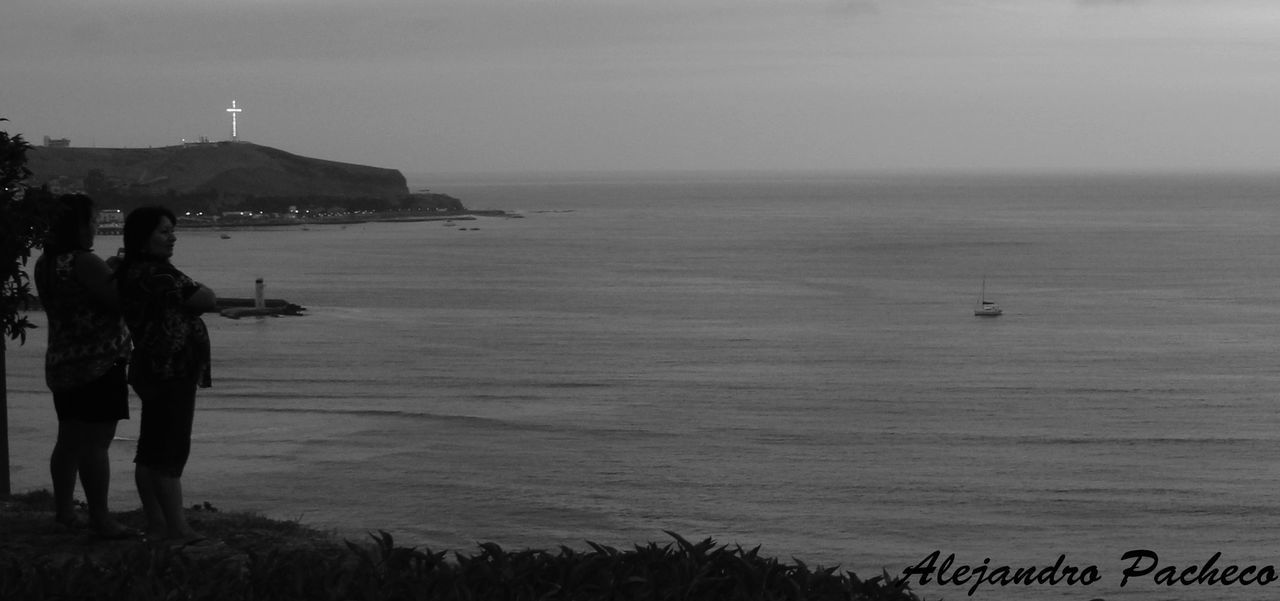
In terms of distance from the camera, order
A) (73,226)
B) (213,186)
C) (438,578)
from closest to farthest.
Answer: (438,578)
(73,226)
(213,186)

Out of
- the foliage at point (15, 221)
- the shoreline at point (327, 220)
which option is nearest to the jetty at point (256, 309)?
the foliage at point (15, 221)

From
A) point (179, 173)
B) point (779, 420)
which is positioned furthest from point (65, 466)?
point (179, 173)

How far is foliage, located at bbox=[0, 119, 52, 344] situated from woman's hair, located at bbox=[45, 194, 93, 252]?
2.51ft

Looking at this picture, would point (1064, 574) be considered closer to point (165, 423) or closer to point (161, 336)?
point (165, 423)

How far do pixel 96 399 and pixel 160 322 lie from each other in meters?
0.64

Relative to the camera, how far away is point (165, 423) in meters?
6.45

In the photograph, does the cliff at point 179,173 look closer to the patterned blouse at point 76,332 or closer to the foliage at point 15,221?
the foliage at point 15,221

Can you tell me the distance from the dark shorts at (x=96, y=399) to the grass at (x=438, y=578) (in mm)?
882

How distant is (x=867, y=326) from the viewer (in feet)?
198

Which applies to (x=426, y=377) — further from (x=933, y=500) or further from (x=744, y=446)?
(x=933, y=500)

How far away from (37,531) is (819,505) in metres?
19.1

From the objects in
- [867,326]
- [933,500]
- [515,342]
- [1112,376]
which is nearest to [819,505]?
[933,500]

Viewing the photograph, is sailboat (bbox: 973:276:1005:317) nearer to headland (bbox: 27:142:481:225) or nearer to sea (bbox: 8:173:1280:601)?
sea (bbox: 8:173:1280:601)

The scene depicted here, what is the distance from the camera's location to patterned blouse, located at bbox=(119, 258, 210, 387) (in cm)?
624
